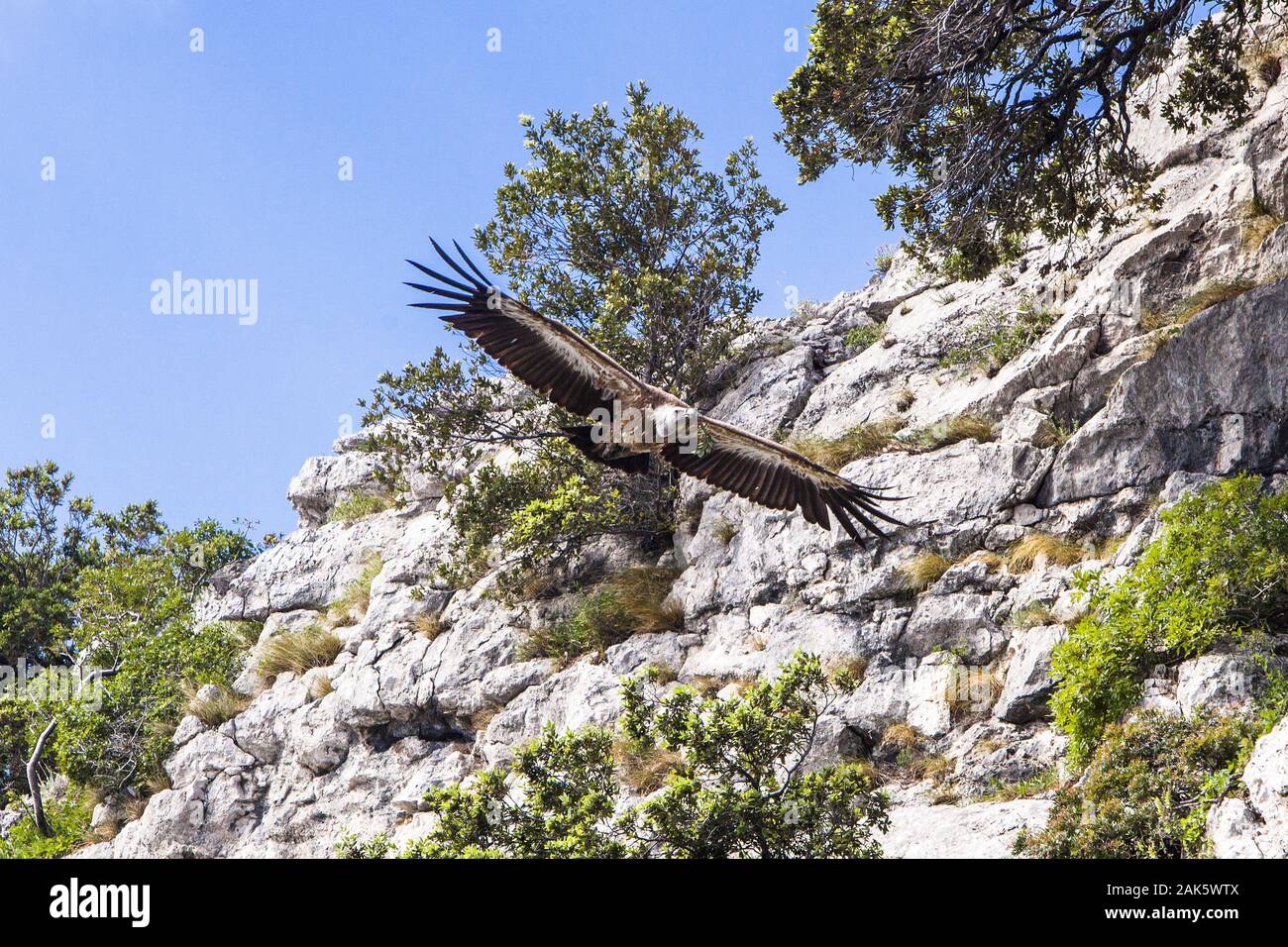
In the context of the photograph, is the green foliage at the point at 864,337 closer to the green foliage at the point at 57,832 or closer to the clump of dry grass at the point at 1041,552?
the clump of dry grass at the point at 1041,552

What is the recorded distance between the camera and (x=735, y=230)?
1755 centimetres

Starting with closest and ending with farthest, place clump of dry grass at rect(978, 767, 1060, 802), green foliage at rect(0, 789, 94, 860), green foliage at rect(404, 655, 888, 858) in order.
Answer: green foliage at rect(404, 655, 888, 858)
clump of dry grass at rect(978, 767, 1060, 802)
green foliage at rect(0, 789, 94, 860)

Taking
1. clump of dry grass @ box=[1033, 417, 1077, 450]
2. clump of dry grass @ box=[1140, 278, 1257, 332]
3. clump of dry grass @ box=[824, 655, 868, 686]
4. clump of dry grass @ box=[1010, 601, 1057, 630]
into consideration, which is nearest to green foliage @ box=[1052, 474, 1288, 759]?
clump of dry grass @ box=[1010, 601, 1057, 630]

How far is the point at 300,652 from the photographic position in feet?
56.6

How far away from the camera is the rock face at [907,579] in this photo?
10.9m

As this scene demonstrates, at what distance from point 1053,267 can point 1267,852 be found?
10398 millimetres

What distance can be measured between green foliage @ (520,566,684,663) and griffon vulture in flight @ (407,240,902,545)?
2662mm

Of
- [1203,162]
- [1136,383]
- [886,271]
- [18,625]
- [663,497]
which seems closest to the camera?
[1136,383]

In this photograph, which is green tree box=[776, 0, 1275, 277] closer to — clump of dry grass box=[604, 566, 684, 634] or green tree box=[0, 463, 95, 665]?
clump of dry grass box=[604, 566, 684, 634]

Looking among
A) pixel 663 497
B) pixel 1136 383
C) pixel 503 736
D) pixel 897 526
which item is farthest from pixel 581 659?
pixel 1136 383

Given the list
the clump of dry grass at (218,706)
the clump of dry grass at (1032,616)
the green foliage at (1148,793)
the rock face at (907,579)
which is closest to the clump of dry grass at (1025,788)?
the rock face at (907,579)

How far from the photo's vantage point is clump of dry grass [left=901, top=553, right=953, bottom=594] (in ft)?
40.3
